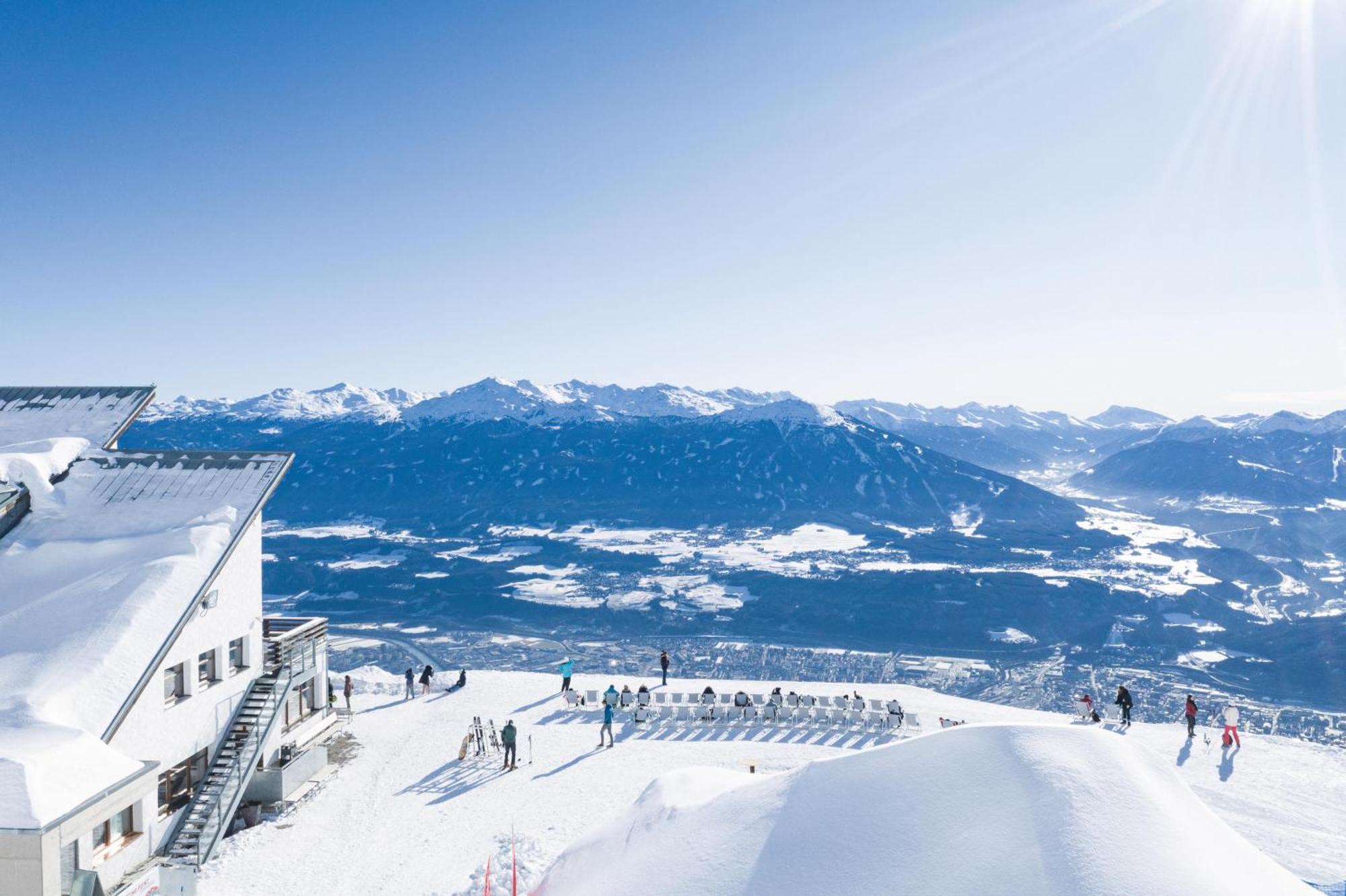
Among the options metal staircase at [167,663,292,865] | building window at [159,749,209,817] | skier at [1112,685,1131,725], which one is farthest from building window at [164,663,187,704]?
skier at [1112,685,1131,725]

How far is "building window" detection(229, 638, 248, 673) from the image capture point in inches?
1011

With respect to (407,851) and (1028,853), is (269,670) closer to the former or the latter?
(407,851)

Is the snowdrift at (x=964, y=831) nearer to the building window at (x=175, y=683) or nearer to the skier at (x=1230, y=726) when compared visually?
the building window at (x=175, y=683)

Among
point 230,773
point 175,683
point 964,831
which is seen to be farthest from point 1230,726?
point 175,683

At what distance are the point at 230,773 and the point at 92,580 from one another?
709 cm

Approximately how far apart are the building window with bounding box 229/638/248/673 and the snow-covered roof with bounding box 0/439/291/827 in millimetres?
3550

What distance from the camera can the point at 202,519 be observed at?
2589 cm

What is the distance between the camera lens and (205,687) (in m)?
23.8

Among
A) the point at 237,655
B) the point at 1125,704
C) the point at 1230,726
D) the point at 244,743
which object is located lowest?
the point at 1125,704

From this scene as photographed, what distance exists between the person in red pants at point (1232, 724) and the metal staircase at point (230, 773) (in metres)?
32.8

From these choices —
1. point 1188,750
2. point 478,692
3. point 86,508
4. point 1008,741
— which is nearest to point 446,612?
point 478,692

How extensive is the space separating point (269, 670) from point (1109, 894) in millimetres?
26221

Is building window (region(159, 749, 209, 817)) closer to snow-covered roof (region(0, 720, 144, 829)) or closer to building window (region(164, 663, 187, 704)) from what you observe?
building window (region(164, 663, 187, 704))

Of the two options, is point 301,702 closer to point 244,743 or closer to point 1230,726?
point 244,743
